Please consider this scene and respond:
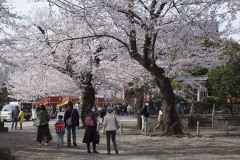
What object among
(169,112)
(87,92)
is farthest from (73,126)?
(87,92)

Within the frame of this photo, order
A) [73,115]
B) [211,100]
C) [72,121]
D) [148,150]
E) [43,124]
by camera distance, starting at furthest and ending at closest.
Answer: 1. [211,100]
2. [43,124]
3. [73,115]
4. [72,121]
5. [148,150]

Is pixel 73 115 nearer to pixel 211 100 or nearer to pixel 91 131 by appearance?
pixel 91 131

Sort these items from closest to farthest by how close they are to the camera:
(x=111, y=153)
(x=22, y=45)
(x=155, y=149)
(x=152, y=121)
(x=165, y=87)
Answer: (x=111, y=153) < (x=155, y=149) < (x=165, y=87) < (x=152, y=121) < (x=22, y=45)

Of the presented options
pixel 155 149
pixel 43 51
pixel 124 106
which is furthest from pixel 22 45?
pixel 124 106

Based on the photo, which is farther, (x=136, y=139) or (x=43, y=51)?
(x=43, y=51)

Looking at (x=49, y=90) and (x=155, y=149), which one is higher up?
(x=49, y=90)

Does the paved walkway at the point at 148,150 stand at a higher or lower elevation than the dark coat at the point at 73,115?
lower

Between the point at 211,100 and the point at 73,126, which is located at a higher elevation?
the point at 211,100

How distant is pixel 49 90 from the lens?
33531mm

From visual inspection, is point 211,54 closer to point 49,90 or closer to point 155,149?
point 155,149

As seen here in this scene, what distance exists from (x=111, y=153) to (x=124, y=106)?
1677 inches

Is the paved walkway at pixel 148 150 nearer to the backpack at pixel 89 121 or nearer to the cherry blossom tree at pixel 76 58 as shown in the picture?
the backpack at pixel 89 121

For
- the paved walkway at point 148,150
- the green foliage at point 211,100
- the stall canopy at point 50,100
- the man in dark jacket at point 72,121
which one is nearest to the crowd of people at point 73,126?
the man in dark jacket at point 72,121

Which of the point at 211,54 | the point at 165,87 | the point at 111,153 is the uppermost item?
the point at 211,54
